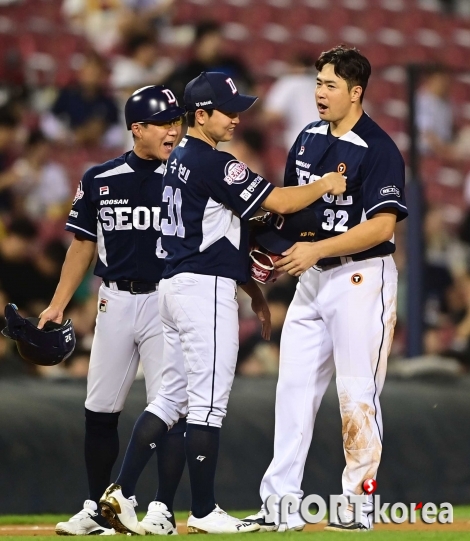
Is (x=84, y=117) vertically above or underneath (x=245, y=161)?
above

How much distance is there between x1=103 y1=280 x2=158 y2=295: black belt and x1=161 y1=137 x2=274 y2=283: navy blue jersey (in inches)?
14.1

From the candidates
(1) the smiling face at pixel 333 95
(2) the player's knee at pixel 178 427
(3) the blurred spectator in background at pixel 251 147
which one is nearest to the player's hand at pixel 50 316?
(2) the player's knee at pixel 178 427

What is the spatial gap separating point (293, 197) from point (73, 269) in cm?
117

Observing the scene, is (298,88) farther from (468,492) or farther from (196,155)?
(196,155)

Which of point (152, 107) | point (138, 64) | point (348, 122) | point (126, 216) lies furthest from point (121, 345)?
point (138, 64)

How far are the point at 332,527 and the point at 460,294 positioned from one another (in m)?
3.99

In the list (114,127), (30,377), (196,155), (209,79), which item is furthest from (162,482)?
(114,127)

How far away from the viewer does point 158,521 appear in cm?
441

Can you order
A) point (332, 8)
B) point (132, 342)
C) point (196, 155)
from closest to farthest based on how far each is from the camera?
1. point (196, 155)
2. point (132, 342)
3. point (332, 8)

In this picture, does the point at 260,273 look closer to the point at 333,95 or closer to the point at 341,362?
the point at 341,362

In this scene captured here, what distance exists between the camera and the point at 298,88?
7938mm

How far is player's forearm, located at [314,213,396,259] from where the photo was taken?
427 cm

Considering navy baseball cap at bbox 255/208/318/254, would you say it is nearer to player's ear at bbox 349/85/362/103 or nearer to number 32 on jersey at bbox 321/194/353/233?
number 32 on jersey at bbox 321/194/353/233

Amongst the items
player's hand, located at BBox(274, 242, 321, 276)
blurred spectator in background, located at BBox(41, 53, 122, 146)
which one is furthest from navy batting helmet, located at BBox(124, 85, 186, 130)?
blurred spectator in background, located at BBox(41, 53, 122, 146)
